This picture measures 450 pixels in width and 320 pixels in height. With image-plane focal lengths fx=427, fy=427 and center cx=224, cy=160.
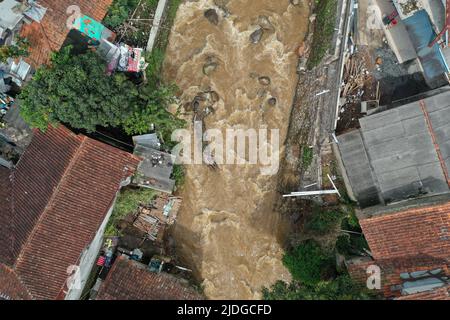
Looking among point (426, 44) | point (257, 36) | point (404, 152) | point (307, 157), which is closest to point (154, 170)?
point (307, 157)

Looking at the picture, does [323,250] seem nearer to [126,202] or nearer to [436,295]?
[436,295]

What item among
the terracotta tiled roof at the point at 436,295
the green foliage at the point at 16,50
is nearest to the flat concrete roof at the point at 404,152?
the terracotta tiled roof at the point at 436,295

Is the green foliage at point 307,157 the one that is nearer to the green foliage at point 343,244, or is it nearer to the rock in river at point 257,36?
the green foliage at point 343,244

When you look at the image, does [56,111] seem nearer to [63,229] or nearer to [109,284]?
[63,229]

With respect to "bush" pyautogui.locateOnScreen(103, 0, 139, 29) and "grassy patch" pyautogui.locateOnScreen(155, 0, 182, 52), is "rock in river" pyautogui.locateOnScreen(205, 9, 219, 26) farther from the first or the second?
"bush" pyautogui.locateOnScreen(103, 0, 139, 29)

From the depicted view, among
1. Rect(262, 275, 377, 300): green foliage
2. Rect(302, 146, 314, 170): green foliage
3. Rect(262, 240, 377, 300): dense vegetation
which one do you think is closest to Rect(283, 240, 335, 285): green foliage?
Rect(262, 240, 377, 300): dense vegetation
